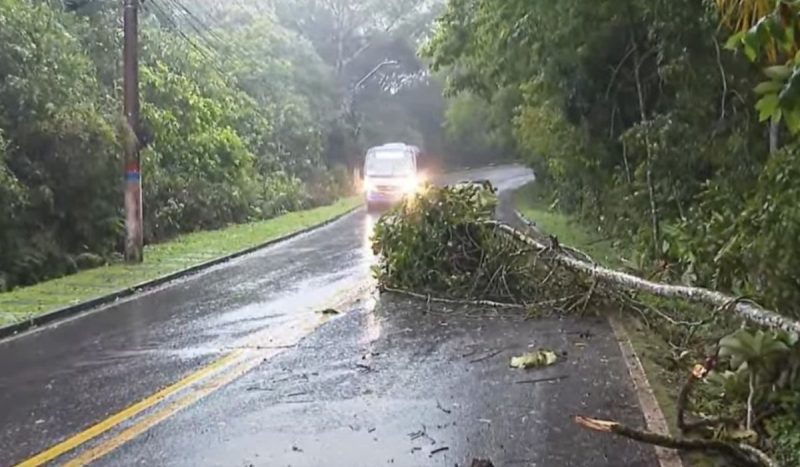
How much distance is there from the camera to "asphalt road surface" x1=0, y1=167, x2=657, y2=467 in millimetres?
6562

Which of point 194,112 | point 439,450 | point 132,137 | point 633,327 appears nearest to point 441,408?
point 439,450

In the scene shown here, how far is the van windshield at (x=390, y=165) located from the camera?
3628cm

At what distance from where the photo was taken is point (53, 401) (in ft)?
27.0

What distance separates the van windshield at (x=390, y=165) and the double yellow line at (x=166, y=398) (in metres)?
24.8

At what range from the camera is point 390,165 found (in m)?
36.5

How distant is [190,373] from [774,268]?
5301 mm

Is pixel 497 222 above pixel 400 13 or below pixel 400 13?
below

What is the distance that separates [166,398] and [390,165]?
94.3ft

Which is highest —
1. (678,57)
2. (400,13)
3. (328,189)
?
(400,13)

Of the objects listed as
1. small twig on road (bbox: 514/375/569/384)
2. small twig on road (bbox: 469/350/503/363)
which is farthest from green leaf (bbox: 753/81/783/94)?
small twig on road (bbox: 469/350/503/363)

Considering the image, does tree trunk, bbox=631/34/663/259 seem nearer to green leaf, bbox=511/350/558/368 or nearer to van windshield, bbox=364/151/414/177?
green leaf, bbox=511/350/558/368

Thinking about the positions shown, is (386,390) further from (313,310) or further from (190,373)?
(313,310)

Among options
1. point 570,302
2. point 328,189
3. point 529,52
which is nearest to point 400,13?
point 328,189

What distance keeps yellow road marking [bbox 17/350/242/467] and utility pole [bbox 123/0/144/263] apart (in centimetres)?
1011
